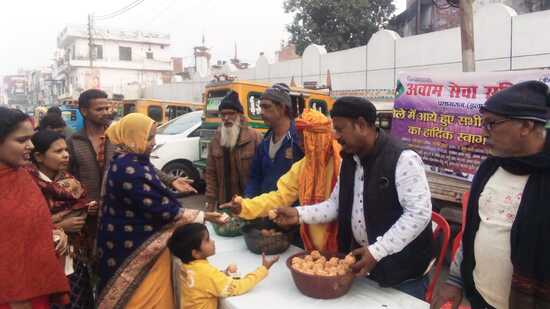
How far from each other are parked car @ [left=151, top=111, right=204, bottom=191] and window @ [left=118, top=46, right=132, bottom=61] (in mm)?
40481

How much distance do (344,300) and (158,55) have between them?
48.9 meters

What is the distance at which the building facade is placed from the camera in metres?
40.7

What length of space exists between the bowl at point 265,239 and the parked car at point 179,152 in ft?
17.8

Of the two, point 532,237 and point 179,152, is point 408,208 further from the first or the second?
point 179,152

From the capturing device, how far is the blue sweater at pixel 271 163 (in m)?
2.84

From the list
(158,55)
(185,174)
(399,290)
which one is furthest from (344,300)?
(158,55)

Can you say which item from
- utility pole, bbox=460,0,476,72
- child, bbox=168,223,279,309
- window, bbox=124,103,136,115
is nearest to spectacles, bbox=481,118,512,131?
child, bbox=168,223,279,309

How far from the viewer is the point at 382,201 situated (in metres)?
1.90

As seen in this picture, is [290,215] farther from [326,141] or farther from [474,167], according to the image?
[474,167]

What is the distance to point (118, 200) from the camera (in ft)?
7.34

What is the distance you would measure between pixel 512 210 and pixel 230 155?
2.80 metres

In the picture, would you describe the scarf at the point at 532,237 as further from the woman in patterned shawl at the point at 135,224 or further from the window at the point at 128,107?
the window at the point at 128,107

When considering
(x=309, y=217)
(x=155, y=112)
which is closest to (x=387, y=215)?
(x=309, y=217)

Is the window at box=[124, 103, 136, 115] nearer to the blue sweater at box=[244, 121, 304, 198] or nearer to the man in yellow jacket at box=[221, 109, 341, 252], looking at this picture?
the blue sweater at box=[244, 121, 304, 198]
